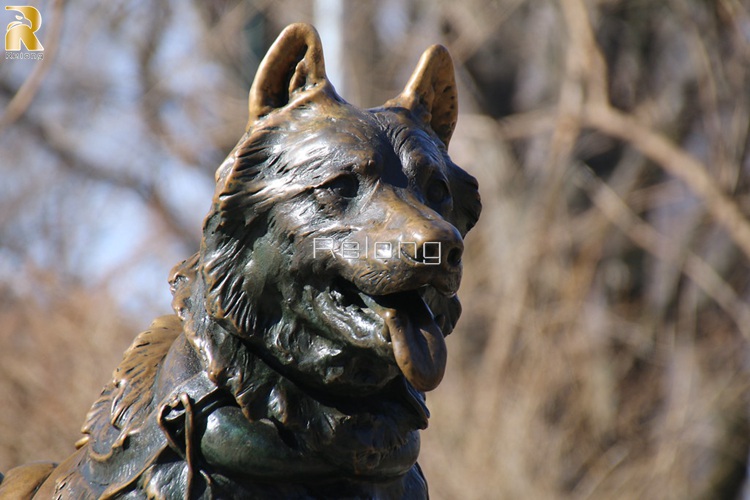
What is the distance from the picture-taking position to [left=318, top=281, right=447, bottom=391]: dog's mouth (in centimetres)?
186

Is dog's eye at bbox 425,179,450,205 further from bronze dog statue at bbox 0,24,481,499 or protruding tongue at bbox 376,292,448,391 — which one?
protruding tongue at bbox 376,292,448,391

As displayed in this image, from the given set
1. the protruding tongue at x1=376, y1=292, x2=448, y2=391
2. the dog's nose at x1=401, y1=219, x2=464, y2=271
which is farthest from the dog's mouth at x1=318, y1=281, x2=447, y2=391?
the dog's nose at x1=401, y1=219, x2=464, y2=271

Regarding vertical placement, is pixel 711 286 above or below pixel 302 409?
below

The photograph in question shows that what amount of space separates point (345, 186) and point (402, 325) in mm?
308

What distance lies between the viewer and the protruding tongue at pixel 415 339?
6.08ft

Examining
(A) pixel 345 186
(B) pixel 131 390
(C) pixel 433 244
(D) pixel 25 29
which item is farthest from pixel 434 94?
(D) pixel 25 29

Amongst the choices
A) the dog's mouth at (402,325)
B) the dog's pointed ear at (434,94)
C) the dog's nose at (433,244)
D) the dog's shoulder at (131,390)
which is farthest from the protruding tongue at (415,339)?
the dog's shoulder at (131,390)

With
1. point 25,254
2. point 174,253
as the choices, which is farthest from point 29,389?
point 174,253

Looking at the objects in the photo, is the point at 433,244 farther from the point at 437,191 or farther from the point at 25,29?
the point at 25,29

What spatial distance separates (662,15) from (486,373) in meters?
3.65

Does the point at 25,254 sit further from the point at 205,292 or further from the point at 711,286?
the point at 205,292

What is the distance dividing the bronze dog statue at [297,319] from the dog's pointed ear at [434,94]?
0.09 m

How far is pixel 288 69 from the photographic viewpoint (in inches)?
85.7

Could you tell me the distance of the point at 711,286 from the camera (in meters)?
8.01
